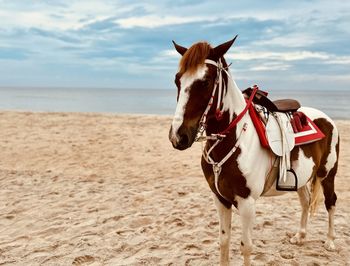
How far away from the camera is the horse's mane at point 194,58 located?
2510mm

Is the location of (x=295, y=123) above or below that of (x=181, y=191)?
above

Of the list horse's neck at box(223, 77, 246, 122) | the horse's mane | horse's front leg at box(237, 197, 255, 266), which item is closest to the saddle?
Answer: horse's neck at box(223, 77, 246, 122)

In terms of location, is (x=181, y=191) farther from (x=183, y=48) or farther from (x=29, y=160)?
(x=29, y=160)

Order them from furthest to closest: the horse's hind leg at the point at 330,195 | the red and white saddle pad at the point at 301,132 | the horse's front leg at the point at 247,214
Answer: the horse's hind leg at the point at 330,195
the red and white saddle pad at the point at 301,132
the horse's front leg at the point at 247,214

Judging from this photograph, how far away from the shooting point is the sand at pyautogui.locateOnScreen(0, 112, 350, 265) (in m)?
3.96

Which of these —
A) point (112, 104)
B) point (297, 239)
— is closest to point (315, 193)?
point (297, 239)

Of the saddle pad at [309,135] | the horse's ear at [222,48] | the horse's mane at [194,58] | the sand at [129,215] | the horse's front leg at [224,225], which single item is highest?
the horse's ear at [222,48]

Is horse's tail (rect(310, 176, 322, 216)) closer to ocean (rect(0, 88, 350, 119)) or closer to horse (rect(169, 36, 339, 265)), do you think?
horse (rect(169, 36, 339, 265))

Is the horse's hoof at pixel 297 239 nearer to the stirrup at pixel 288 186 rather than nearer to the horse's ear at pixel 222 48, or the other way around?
the stirrup at pixel 288 186

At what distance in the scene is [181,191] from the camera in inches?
252

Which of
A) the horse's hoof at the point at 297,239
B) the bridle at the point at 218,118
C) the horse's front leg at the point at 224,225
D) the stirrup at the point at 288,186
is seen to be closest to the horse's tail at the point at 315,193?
the horse's hoof at the point at 297,239

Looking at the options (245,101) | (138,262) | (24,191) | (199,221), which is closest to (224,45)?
(245,101)

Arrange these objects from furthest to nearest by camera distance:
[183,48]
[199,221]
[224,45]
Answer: [199,221] → [183,48] → [224,45]

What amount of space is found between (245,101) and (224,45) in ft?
2.10
